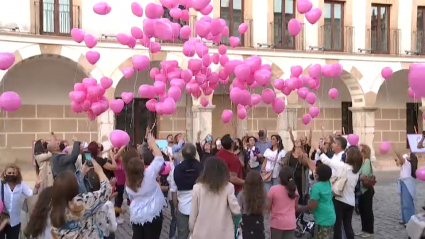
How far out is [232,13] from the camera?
49.6 feet

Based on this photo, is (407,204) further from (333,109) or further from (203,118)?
(333,109)

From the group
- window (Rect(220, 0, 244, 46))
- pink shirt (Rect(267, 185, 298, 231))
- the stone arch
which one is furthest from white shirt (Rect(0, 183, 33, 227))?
window (Rect(220, 0, 244, 46))

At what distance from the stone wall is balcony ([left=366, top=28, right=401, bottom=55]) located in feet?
33.4

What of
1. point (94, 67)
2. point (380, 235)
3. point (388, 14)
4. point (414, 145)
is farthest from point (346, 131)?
point (380, 235)

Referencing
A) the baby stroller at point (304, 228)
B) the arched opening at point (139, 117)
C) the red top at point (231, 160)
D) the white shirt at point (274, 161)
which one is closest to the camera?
the red top at point (231, 160)

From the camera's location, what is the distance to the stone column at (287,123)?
15.3 metres

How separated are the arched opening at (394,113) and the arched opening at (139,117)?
8229 mm

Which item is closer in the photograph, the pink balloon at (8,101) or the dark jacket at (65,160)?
the dark jacket at (65,160)

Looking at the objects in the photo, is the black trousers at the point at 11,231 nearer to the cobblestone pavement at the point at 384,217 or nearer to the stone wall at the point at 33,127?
the cobblestone pavement at the point at 384,217

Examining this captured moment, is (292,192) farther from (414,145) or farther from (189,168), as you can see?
(414,145)

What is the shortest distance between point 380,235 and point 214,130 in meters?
10.2

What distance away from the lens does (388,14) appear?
1711 centimetres

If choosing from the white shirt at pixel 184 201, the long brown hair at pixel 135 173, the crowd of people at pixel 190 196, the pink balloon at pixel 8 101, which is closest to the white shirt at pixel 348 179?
the crowd of people at pixel 190 196

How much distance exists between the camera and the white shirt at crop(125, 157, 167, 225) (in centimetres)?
502
